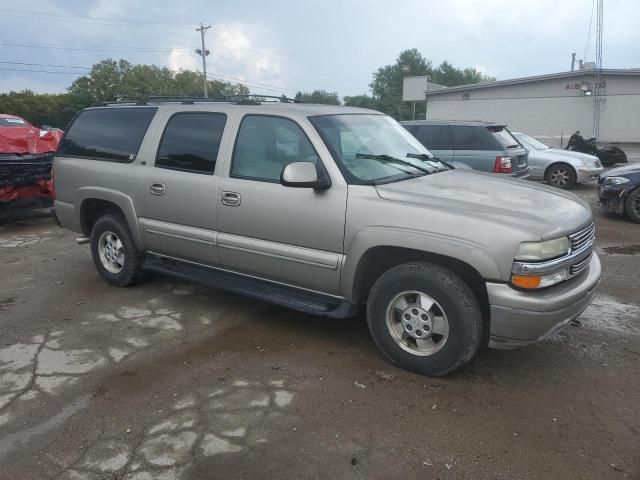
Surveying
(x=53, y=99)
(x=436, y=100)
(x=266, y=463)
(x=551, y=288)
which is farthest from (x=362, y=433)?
(x=53, y=99)

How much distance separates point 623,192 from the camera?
353 inches

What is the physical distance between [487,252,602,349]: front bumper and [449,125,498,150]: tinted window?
678 cm

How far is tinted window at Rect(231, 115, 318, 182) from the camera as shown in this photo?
161 inches

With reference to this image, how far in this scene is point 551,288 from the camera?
330cm

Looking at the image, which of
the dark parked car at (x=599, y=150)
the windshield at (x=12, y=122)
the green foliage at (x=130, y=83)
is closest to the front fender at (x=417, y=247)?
the windshield at (x=12, y=122)

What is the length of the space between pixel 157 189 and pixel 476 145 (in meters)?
6.72

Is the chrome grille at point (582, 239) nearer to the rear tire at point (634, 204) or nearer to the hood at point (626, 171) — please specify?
the rear tire at point (634, 204)

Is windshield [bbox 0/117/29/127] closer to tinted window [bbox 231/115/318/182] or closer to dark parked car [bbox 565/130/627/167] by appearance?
tinted window [bbox 231/115/318/182]

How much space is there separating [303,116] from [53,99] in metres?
38.1

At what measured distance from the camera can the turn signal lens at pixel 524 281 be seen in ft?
10.4

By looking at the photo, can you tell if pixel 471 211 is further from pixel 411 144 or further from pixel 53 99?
pixel 53 99

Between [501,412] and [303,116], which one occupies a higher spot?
[303,116]

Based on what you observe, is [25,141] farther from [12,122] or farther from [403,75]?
[403,75]

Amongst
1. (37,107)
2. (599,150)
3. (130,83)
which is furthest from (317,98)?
(599,150)
